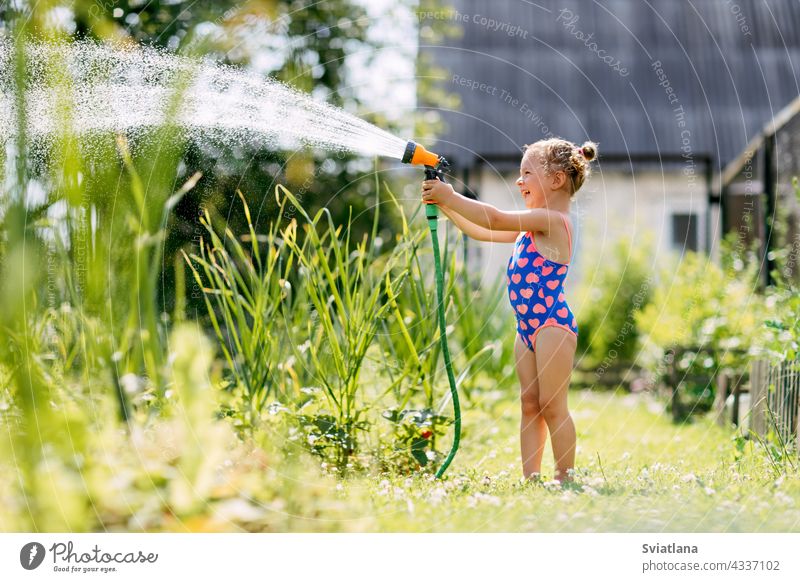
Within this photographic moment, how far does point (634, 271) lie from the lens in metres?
7.88

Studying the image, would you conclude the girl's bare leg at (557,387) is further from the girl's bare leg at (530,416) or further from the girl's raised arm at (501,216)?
the girl's raised arm at (501,216)

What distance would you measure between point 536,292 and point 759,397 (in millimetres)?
1245

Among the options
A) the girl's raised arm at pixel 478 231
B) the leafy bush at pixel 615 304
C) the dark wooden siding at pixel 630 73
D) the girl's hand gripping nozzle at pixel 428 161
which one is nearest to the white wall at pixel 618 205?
the leafy bush at pixel 615 304

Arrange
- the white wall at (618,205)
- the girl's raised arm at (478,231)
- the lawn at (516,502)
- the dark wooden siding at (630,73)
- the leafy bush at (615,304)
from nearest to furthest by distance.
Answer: the lawn at (516,502)
the girl's raised arm at (478,231)
the leafy bush at (615,304)
the white wall at (618,205)
the dark wooden siding at (630,73)

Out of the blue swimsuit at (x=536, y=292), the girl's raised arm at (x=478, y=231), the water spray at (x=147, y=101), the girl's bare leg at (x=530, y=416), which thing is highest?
the water spray at (x=147, y=101)

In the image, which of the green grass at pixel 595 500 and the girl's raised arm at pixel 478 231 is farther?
the girl's raised arm at pixel 478 231

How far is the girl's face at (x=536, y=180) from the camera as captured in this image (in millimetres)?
2734

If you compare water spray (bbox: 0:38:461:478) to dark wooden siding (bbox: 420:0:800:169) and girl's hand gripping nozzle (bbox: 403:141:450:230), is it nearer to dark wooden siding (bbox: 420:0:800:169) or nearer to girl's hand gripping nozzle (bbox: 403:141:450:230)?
girl's hand gripping nozzle (bbox: 403:141:450:230)

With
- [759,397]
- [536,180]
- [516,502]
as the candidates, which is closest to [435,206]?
[536,180]

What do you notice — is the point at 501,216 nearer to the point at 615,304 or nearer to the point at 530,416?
the point at 530,416

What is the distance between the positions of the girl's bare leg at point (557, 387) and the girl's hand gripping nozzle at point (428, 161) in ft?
1.73
